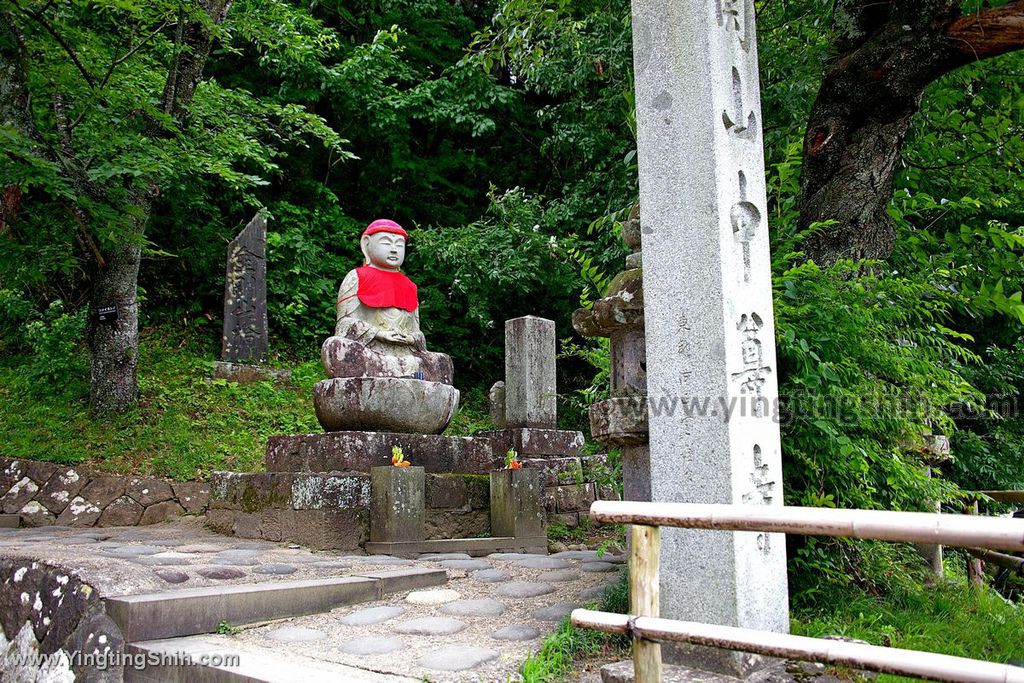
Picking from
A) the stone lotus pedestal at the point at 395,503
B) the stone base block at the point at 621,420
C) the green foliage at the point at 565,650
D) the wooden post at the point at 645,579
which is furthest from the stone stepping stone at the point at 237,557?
the wooden post at the point at 645,579

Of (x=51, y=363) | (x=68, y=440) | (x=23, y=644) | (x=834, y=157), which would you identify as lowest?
(x=23, y=644)

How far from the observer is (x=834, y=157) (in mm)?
4668

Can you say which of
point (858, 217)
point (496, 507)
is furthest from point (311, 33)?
point (858, 217)

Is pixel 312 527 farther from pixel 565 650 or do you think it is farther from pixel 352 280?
pixel 565 650

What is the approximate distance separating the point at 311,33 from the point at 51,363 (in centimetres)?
602

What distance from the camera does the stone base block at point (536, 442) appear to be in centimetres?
858

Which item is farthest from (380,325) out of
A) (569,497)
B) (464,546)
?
(569,497)

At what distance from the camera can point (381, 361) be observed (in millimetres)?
6336

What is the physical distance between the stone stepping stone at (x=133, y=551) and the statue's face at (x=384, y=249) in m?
2.95

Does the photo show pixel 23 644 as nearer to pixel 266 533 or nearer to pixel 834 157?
pixel 266 533

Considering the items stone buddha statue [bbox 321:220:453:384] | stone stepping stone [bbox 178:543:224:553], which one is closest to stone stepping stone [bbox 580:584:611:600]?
stone stepping stone [bbox 178:543:224:553]

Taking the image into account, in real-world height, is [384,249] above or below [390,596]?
above

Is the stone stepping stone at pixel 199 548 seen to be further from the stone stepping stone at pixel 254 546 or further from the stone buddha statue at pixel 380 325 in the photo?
the stone buddha statue at pixel 380 325

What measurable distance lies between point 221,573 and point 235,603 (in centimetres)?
62
